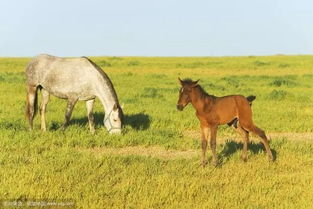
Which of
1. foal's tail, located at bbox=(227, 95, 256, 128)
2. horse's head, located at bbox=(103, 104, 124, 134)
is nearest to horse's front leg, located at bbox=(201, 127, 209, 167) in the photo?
foal's tail, located at bbox=(227, 95, 256, 128)

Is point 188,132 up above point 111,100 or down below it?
below

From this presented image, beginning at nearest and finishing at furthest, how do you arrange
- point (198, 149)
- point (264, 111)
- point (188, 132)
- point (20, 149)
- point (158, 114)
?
point (20, 149)
point (198, 149)
point (188, 132)
point (158, 114)
point (264, 111)

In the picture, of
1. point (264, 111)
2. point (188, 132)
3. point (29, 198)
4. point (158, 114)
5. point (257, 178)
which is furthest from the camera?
point (264, 111)

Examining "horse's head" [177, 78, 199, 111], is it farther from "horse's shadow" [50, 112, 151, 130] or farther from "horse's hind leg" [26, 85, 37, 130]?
"horse's hind leg" [26, 85, 37, 130]

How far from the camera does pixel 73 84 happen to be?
11.8m

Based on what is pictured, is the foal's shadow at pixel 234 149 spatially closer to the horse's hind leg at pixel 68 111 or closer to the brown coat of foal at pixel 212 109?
the brown coat of foal at pixel 212 109

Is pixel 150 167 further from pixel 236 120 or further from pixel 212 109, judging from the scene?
pixel 236 120

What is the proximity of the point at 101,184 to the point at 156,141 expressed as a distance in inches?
156

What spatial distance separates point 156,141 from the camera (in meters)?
11.1

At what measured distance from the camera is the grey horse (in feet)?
37.3

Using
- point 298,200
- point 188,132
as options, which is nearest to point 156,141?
point 188,132

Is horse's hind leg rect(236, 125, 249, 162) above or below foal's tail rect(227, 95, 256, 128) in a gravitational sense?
below

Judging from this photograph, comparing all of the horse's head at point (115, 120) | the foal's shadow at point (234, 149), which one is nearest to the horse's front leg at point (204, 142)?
the foal's shadow at point (234, 149)

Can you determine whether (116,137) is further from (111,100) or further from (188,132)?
(188,132)
